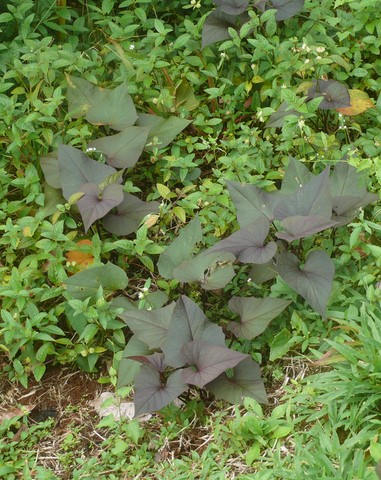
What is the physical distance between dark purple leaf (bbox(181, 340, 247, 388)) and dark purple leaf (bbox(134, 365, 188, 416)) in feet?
0.18

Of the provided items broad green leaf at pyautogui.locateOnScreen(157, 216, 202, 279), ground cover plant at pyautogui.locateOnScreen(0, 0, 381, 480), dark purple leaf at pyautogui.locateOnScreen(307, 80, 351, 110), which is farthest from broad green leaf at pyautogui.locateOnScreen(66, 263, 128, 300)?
dark purple leaf at pyautogui.locateOnScreen(307, 80, 351, 110)

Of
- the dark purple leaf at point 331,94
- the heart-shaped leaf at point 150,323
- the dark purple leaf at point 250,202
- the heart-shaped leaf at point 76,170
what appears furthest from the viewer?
the dark purple leaf at point 331,94

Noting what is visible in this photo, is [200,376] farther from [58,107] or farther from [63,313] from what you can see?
[58,107]

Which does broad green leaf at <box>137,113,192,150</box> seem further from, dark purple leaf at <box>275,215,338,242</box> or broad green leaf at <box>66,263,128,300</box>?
dark purple leaf at <box>275,215,338,242</box>

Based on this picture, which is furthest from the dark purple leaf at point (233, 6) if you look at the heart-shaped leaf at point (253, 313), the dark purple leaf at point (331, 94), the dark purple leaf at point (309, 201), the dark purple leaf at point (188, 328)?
the dark purple leaf at point (188, 328)

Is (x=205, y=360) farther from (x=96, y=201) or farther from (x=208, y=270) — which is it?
(x=96, y=201)

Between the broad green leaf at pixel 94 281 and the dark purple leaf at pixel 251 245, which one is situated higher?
the dark purple leaf at pixel 251 245

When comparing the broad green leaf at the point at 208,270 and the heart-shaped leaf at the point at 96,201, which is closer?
the broad green leaf at the point at 208,270

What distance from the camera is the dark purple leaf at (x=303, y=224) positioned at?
3.01 metres

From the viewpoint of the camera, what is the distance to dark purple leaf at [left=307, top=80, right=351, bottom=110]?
377cm

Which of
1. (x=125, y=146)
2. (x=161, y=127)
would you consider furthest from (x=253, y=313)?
(x=161, y=127)

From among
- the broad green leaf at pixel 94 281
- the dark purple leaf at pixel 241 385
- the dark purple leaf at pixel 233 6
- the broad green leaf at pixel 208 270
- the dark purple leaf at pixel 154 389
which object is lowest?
the dark purple leaf at pixel 241 385

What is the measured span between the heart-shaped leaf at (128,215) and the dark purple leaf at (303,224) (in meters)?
0.80

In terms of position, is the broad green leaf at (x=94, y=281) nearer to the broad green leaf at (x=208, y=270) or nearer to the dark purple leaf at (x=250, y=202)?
the broad green leaf at (x=208, y=270)
